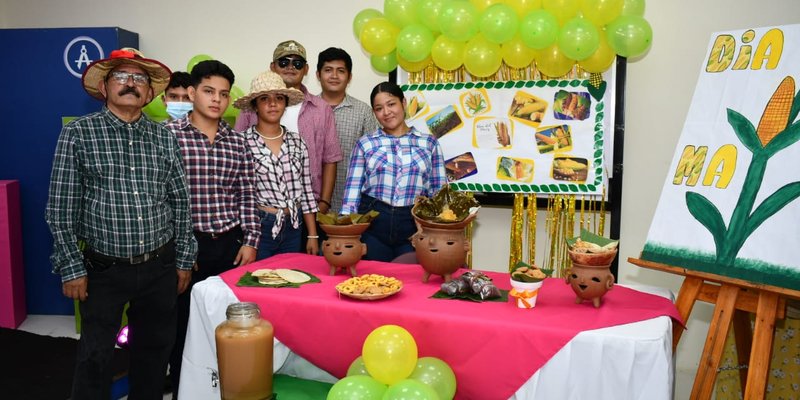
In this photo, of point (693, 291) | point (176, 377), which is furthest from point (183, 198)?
point (693, 291)

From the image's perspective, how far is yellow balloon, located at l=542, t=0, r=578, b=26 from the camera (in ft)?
9.79

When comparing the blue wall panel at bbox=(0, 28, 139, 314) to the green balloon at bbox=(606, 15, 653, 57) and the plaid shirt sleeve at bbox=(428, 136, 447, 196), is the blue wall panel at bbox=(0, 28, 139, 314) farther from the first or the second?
the green balloon at bbox=(606, 15, 653, 57)

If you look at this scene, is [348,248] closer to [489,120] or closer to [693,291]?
[693,291]

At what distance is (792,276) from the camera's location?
1876 millimetres

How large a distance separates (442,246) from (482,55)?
57.0 inches

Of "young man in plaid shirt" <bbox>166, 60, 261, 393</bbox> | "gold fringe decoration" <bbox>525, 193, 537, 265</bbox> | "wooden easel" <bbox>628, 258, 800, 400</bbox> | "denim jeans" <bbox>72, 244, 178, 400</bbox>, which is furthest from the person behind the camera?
"gold fringe decoration" <bbox>525, 193, 537, 265</bbox>

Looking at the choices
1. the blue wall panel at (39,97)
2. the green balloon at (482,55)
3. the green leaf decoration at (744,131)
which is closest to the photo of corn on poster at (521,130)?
the green balloon at (482,55)

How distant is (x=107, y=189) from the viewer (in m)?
2.12

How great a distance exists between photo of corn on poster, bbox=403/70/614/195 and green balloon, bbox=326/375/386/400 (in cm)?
205

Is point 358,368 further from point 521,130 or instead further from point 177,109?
point 177,109

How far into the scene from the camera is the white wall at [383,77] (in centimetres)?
326

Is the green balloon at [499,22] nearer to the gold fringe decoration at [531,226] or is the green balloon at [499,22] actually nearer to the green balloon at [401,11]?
the green balloon at [401,11]

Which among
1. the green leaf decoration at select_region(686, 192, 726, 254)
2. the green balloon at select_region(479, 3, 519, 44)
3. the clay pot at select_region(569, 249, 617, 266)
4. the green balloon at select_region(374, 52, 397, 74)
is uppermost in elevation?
the green balloon at select_region(479, 3, 519, 44)

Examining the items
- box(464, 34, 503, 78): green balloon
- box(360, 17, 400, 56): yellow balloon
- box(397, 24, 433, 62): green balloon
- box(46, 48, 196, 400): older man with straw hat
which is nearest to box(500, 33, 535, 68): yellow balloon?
box(464, 34, 503, 78): green balloon
